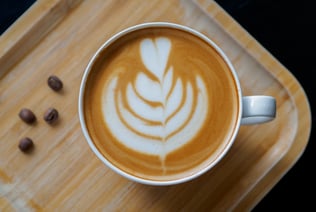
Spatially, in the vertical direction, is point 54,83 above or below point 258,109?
above

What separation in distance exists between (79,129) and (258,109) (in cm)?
32

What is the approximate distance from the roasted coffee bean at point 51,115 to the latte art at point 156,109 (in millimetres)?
161

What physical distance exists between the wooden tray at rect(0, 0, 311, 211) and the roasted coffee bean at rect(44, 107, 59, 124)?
12mm

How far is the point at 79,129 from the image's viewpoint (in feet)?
2.47

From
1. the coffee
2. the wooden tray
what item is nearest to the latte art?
the coffee

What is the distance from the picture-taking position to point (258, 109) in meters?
0.62

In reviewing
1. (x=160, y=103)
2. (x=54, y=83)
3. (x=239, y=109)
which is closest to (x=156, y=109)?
(x=160, y=103)

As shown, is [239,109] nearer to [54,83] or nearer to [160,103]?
[160,103]

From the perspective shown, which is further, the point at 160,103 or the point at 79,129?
the point at 79,129

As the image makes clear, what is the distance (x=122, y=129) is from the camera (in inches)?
24.3

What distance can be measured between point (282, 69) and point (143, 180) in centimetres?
33

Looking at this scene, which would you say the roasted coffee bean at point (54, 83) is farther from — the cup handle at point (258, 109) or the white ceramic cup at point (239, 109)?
the cup handle at point (258, 109)

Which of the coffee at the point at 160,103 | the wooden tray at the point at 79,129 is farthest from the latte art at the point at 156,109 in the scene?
the wooden tray at the point at 79,129

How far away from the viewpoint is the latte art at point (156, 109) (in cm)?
62
